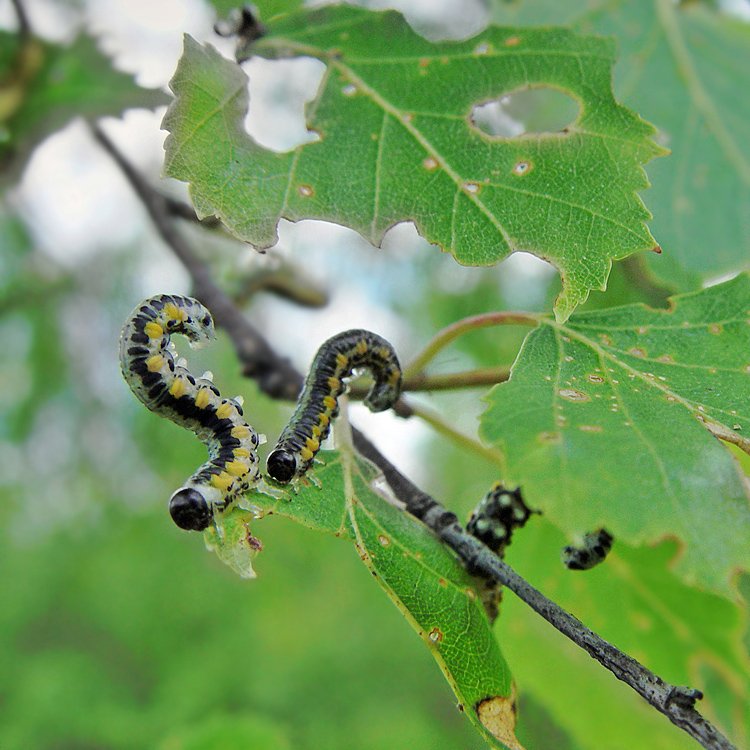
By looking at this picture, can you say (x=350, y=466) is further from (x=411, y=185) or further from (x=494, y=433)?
(x=411, y=185)

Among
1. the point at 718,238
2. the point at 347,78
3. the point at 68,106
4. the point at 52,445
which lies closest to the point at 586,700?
the point at 718,238

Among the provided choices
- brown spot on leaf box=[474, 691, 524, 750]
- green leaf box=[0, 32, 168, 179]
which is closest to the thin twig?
green leaf box=[0, 32, 168, 179]

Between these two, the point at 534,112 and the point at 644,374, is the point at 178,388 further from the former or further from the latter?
the point at 534,112

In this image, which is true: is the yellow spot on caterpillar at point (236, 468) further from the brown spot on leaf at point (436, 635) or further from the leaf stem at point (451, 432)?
the leaf stem at point (451, 432)

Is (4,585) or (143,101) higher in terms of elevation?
(143,101)

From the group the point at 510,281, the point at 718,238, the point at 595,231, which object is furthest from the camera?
the point at 510,281
